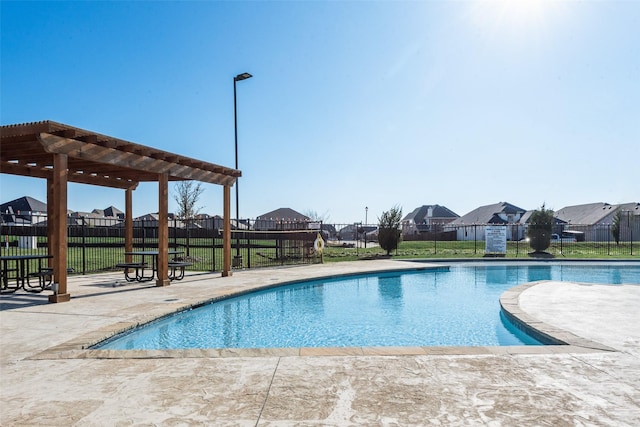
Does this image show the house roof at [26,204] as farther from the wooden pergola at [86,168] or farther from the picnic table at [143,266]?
the picnic table at [143,266]

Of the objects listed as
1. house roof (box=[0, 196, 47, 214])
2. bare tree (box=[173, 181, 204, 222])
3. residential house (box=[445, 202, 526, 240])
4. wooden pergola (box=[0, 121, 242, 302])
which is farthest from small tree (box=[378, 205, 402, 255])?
house roof (box=[0, 196, 47, 214])

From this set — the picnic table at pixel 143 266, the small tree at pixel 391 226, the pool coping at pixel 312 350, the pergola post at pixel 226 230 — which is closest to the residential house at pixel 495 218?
the small tree at pixel 391 226

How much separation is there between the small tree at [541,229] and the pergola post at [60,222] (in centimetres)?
2158

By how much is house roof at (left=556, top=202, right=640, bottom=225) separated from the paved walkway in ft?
168

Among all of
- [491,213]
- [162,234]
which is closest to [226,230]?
[162,234]

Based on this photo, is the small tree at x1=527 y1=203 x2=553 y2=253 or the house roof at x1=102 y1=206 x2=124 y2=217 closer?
the small tree at x1=527 y1=203 x2=553 y2=253

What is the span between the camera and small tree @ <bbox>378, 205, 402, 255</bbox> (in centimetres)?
2095

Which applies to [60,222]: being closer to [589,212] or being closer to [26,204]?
[26,204]

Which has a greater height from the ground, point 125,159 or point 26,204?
point 26,204

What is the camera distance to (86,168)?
34.9 ft

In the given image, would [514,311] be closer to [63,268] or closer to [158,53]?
[63,268]

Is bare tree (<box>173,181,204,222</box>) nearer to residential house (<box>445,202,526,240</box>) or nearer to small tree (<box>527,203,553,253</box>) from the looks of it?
small tree (<box>527,203,553,253</box>)

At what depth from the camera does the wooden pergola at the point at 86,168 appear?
7.22 metres

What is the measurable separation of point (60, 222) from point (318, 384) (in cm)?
610
